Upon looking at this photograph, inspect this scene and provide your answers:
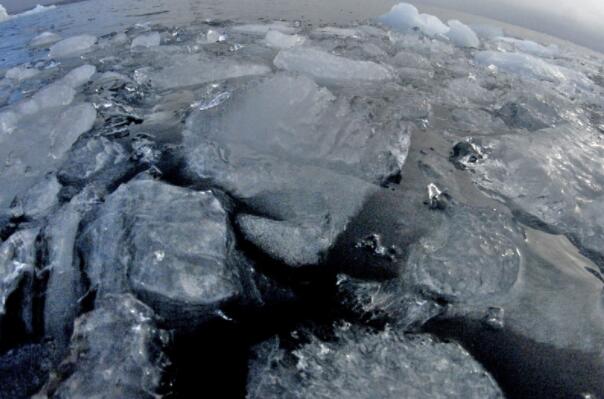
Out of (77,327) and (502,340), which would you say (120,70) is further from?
(502,340)

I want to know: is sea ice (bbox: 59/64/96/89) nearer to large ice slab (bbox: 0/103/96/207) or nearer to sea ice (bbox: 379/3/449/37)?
large ice slab (bbox: 0/103/96/207)

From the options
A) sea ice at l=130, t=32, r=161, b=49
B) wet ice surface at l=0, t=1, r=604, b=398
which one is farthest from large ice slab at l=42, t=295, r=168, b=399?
sea ice at l=130, t=32, r=161, b=49

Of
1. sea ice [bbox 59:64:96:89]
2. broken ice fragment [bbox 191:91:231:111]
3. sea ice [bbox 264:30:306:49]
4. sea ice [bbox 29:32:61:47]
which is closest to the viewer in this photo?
broken ice fragment [bbox 191:91:231:111]

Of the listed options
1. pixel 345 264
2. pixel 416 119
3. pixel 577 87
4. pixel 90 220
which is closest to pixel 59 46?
pixel 90 220

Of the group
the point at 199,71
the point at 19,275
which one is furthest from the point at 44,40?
the point at 19,275

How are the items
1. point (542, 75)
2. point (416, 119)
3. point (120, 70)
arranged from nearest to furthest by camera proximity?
point (416, 119), point (120, 70), point (542, 75)

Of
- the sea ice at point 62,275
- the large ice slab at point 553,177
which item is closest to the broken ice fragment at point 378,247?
the large ice slab at point 553,177
